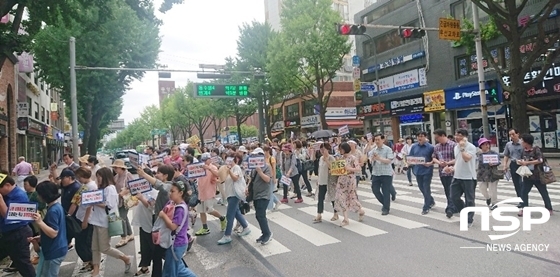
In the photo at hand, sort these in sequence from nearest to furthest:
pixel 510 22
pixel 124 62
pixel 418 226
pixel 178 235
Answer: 1. pixel 178 235
2. pixel 418 226
3. pixel 510 22
4. pixel 124 62

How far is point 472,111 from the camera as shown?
23562mm

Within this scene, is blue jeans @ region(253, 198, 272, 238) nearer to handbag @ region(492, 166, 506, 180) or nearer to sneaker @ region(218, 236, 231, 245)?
sneaker @ region(218, 236, 231, 245)

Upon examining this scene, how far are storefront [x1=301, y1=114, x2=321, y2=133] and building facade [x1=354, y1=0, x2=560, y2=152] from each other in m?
8.88

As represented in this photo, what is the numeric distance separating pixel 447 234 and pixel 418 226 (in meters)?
0.74

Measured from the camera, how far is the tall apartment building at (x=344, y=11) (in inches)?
1881

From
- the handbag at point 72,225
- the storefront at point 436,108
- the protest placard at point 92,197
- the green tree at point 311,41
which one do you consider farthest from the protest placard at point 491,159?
the green tree at point 311,41

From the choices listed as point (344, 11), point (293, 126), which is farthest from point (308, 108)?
point (344, 11)

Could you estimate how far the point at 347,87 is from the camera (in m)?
45.0

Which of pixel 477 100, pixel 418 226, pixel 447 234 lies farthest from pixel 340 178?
pixel 477 100

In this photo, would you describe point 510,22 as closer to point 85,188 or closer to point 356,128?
point 85,188

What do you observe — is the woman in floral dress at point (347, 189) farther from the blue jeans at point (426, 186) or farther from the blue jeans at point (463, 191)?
the blue jeans at point (463, 191)

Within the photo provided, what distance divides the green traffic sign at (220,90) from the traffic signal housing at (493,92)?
14.3 m

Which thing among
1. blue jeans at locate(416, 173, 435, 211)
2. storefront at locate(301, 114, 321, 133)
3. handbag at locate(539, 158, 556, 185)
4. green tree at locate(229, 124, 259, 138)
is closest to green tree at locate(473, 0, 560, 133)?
handbag at locate(539, 158, 556, 185)

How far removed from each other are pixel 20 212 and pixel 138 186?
52.2 inches
